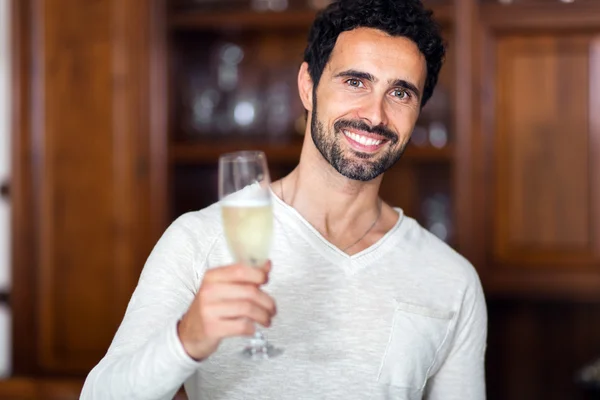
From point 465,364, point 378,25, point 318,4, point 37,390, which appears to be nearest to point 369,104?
point 378,25

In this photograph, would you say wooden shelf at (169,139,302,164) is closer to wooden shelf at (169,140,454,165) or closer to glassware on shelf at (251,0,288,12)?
wooden shelf at (169,140,454,165)

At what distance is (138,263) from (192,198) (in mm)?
352

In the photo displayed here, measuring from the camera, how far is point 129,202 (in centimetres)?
297

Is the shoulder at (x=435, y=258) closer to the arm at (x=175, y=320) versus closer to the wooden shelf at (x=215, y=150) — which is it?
the arm at (x=175, y=320)

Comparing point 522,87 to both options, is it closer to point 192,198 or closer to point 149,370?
point 192,198

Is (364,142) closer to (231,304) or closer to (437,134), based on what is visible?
(231,304)

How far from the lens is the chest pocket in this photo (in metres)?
1.51

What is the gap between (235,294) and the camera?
3.35 ft

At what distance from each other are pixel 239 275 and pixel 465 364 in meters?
0.75

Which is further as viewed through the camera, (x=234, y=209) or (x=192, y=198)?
(x=192, y=198)

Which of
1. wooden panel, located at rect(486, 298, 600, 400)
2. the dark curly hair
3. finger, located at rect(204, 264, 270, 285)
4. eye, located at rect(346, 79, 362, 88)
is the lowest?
wooden panel, located at rect(486, 298, 600, 400)

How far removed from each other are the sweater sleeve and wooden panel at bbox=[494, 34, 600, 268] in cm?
163

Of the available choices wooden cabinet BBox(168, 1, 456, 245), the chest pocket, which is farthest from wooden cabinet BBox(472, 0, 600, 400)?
the chest pocket

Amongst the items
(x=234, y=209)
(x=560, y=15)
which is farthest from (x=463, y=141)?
(x=234, y=209)
